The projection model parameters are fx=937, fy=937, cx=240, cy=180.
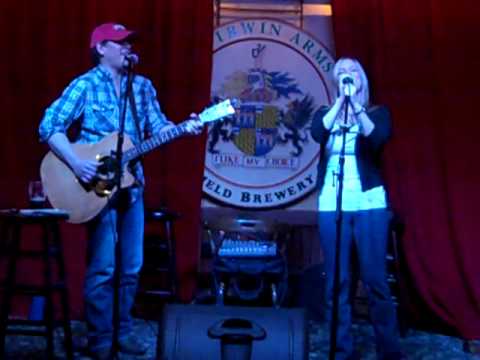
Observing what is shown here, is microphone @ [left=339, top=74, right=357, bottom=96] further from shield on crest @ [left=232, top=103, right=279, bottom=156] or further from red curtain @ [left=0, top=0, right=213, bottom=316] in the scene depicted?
shield on crest @ [left=232, top=103, right=279, bottom=156]

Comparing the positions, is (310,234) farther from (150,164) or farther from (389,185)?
(150,164)

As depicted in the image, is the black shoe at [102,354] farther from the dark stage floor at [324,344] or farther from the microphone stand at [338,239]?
the microphone stand at [338,239]

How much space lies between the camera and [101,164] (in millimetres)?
4207

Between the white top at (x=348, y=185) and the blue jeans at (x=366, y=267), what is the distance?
1.3 inches

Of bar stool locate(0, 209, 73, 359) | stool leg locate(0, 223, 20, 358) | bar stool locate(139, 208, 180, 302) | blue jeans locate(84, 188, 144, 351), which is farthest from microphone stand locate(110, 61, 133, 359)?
bar stool locate(139, 208, 180, 302)

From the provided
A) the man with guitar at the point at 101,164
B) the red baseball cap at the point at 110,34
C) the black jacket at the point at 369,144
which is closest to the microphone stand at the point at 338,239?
the black jacket at the point at 369,144

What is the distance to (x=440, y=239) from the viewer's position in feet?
17.6

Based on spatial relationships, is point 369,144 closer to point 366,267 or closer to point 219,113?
point 366,267

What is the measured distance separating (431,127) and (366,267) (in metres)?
1.55

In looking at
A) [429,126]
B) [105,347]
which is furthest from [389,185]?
[105,347]

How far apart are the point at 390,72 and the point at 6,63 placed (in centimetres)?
223

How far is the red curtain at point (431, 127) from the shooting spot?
5.35 m

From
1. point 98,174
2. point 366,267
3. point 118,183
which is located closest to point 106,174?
point 98,174

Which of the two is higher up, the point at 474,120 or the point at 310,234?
the point at 474,120
